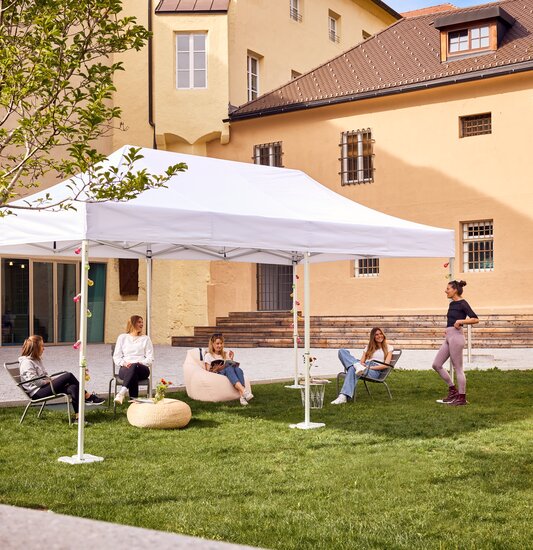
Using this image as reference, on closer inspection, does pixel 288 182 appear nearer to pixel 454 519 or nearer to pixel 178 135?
pixel 454 519

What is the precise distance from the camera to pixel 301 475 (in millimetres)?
6629

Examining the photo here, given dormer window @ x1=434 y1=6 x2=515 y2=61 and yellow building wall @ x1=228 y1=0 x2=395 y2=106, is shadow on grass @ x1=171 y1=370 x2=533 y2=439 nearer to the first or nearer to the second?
dormer window @ x1=434 y1=6 x2=515 y2=61

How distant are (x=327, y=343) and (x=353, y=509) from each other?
659 inches

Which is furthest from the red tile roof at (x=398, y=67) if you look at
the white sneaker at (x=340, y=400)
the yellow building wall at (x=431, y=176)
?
the white sneaker at (x=340, y=400)

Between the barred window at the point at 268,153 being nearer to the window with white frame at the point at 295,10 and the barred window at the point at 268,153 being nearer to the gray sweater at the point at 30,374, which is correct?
the window with white frame at the point at 295,10

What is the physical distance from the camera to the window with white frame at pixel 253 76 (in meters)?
26.9

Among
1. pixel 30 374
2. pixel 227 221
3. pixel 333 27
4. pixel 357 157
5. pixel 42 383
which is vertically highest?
pixel 333 27

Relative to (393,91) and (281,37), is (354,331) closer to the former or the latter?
(393,91)

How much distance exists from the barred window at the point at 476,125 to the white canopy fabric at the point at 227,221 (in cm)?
1266

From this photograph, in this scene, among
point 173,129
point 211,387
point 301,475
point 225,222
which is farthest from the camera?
point 173,129

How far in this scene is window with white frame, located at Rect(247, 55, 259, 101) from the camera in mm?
26875

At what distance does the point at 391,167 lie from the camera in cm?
2405

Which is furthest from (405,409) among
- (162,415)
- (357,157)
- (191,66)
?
(191,66)

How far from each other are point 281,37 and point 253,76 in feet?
6.15
